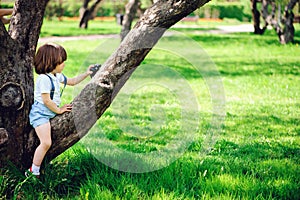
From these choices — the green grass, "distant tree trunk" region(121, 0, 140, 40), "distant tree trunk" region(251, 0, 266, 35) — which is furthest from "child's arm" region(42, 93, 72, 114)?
"distant tree trunk" region(251, 0, 266, 35)

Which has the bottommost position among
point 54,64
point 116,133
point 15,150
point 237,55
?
point 237,55

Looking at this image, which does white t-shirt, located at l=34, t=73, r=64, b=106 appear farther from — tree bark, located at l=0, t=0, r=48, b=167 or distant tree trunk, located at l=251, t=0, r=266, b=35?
distant tree trunk, located at l=251, t=0, r=266, b=35

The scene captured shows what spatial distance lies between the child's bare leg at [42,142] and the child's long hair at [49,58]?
44 centimetres

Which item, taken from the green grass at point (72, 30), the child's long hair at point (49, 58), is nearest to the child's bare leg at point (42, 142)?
the child's long hair at point (49, 58)

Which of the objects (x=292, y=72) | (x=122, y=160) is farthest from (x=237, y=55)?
(x=122, y=160)

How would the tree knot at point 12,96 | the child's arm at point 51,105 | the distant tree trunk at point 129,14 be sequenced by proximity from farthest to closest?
the distant tree trunk at point 129,14
the child's arm at point 51,105
the tree knot at point 12,96

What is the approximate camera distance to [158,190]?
A: 3.49m

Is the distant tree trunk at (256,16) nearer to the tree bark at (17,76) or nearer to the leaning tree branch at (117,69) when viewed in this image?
the leaning tree branch at (117,69)

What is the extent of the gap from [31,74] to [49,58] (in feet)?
0.65

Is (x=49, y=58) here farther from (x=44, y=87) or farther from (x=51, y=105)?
(x=51, y=105)

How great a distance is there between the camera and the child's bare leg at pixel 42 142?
3484 mm

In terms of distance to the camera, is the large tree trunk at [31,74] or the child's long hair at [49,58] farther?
the child's long hair at [49,58]

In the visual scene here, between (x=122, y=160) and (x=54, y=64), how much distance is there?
3.46ft

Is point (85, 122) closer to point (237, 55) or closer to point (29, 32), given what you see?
point (29, 32)
